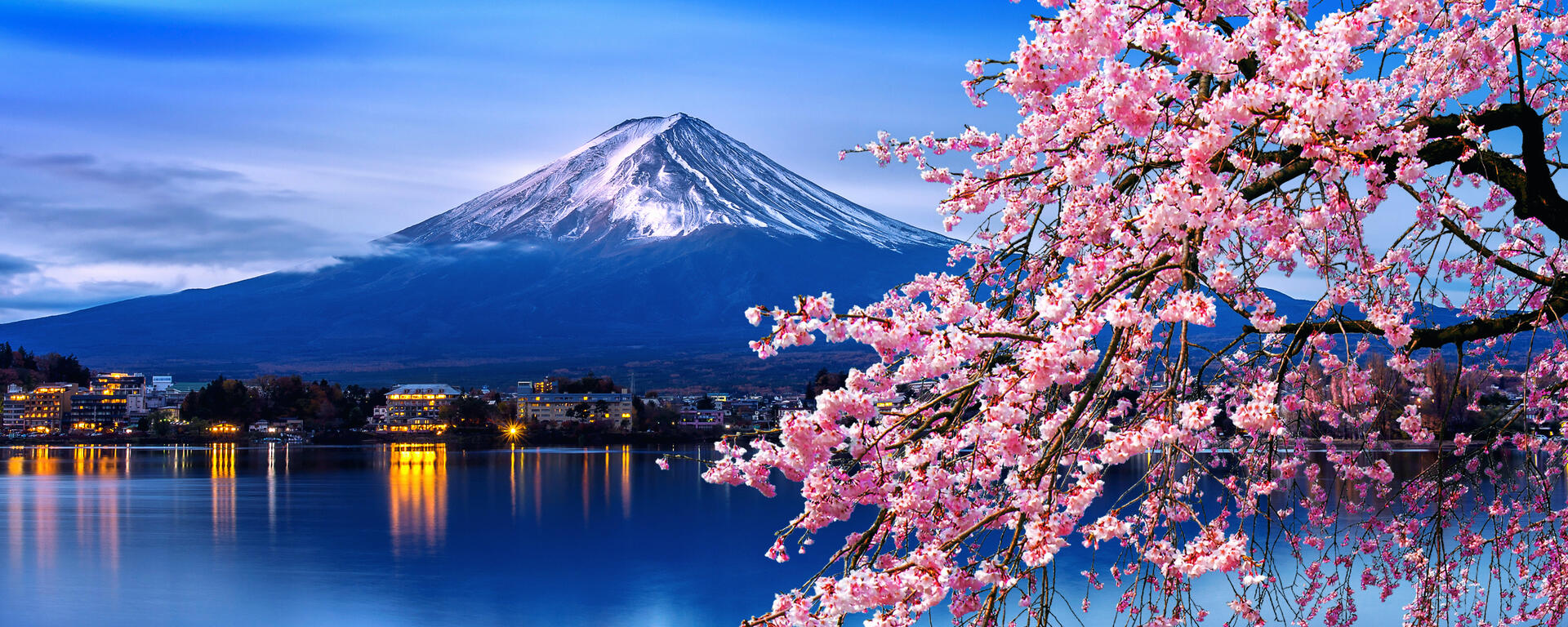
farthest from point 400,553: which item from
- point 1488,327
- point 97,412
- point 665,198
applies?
point 665,198

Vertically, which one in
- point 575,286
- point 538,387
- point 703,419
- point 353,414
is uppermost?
point 575,286

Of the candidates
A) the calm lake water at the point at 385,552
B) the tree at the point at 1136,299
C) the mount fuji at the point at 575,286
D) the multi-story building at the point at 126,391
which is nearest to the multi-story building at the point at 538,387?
the mount fuji at the point at 575,286

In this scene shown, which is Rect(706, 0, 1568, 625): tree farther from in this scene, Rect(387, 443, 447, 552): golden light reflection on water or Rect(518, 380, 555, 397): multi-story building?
Rect(518, 380, 555, 397): multi-story building

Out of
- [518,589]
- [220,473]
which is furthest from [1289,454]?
[220,473]

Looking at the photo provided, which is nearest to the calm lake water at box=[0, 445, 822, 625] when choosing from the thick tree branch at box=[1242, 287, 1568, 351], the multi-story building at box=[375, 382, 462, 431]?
the thick tree branch at box=[1242, 287, 1568, 351]

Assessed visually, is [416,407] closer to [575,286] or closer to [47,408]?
[47,408]

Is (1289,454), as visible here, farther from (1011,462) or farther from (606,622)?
(606,622)
